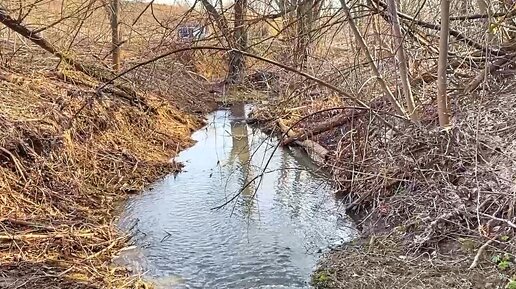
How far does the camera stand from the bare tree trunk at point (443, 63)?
4977 mm

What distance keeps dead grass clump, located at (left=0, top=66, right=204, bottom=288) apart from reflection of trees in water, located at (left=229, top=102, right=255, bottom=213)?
1.17m

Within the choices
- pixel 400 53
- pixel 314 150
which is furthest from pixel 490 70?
pixel 314 150

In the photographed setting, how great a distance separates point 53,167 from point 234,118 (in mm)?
7448

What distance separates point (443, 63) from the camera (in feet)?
17.1

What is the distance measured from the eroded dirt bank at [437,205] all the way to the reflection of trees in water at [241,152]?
1.55 m

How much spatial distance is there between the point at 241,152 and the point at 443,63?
16.9 ft

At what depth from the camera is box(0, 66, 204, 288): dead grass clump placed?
15.7 feet

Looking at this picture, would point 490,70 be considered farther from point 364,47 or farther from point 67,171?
point 67,171

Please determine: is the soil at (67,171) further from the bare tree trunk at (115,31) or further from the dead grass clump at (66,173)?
the bare tree trunk at (115,31)

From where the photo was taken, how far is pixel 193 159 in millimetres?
9523

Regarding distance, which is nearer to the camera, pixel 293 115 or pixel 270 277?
pixel 270 277

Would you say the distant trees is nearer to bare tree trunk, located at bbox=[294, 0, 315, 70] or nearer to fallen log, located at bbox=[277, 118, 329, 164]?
bare tree trunk, located at bbox=[294, 0, 315, 70]

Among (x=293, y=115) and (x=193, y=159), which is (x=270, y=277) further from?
(x=293, y=115)

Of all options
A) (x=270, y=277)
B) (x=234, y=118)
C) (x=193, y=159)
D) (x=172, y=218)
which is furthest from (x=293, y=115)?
(x=270, y=277)
